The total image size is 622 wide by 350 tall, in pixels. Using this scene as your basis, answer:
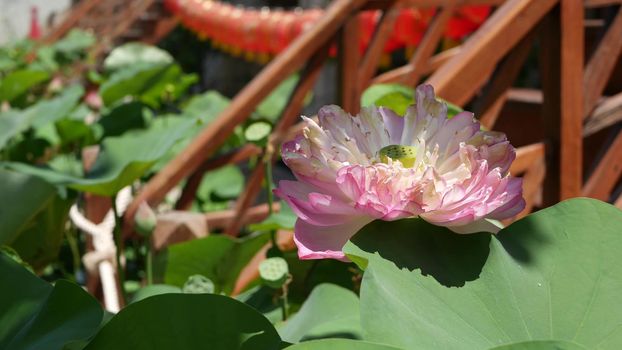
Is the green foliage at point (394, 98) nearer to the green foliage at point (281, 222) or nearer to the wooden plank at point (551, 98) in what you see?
the green foliage at point (281, 222)

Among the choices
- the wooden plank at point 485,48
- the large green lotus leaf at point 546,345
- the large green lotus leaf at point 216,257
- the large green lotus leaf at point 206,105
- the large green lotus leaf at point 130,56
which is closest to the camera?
the large green lotus leaf at point 546,345

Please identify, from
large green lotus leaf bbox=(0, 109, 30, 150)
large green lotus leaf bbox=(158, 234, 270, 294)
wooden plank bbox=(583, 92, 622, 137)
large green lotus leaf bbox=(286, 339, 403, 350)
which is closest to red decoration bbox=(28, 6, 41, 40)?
large green lotus leaf bbox=(0, 109, 30, 150)

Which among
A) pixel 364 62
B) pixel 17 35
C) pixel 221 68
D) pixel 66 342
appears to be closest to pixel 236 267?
pixel 66 342

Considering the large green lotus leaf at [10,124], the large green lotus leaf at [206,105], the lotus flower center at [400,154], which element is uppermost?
the lotus flower center at [400,154]

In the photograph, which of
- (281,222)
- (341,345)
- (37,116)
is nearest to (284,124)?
(37,116)

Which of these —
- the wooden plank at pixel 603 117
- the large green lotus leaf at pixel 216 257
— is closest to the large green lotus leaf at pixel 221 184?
the wooden plank at pixel 603 117

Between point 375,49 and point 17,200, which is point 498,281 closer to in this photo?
point 17,200
